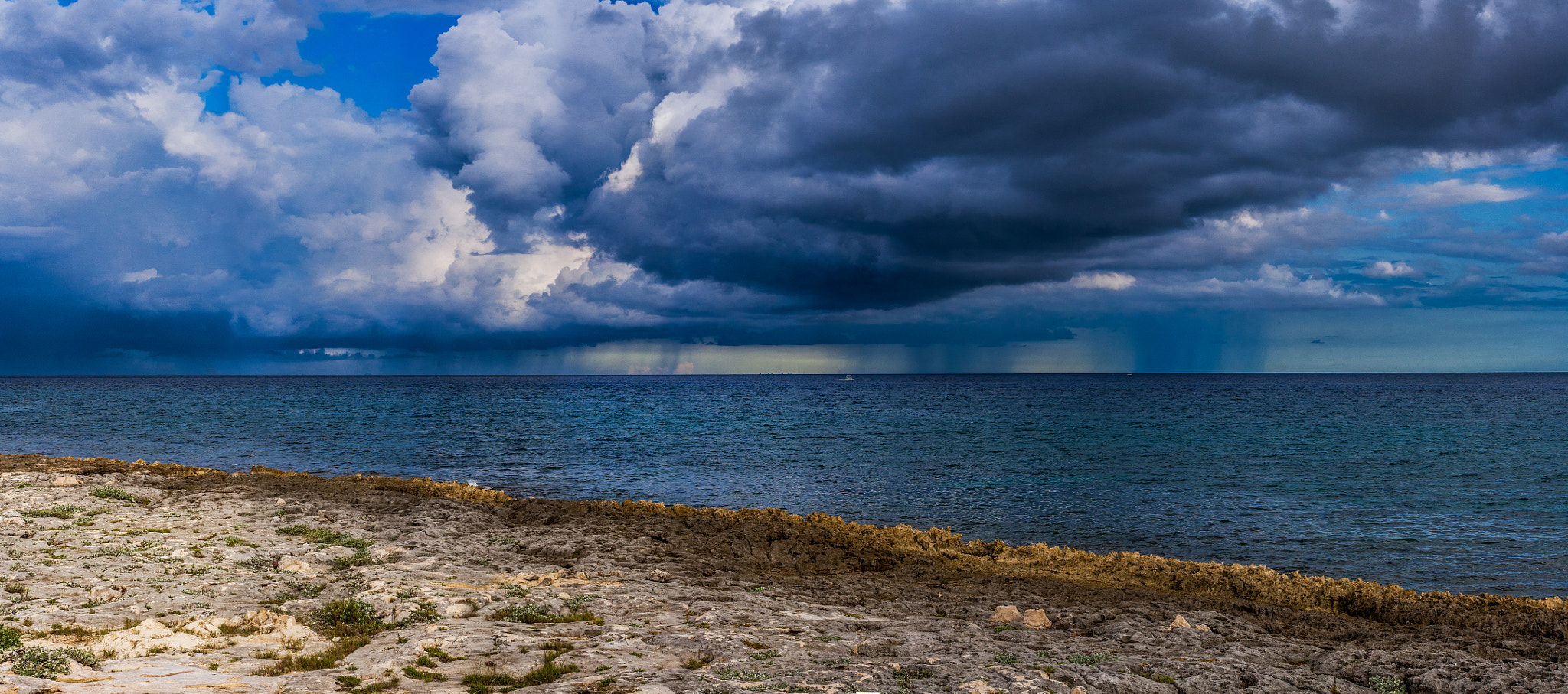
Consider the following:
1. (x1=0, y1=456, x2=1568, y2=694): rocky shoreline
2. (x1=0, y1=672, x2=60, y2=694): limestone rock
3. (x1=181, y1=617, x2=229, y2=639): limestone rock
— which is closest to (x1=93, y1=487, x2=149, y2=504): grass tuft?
(x1=0, y1=456, x2=1568, y2=694): rocky shoreline

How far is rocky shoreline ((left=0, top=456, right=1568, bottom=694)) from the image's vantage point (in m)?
10.6

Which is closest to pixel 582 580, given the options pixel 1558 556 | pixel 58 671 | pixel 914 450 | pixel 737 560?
pixel 737 560

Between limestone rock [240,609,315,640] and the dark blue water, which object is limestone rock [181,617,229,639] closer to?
limestone rock [240,609,315,640]

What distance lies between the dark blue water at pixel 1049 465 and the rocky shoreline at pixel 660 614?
25.0ft

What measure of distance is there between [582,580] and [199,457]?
155 feet

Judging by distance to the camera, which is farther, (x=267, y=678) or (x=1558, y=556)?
(x=1558, y=556)

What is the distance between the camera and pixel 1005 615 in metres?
15.0

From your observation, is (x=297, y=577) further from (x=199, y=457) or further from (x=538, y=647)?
(x=199, y=457)

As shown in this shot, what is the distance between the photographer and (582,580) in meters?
16.5

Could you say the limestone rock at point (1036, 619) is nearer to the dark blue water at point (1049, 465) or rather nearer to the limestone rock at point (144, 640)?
the dark blue water at point (1049, 465)

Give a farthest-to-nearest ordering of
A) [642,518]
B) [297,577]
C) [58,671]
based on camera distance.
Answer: [642,518] → [297,577] → [58,671]

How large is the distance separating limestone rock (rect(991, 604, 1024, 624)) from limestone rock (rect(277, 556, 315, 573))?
44.4ft

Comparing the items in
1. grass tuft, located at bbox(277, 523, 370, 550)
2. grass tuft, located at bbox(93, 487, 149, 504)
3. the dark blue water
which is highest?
grass tuft, located at bbox(93, 487, 149, 504)

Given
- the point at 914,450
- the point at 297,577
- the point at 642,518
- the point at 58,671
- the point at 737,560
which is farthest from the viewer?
the point at 914,450
